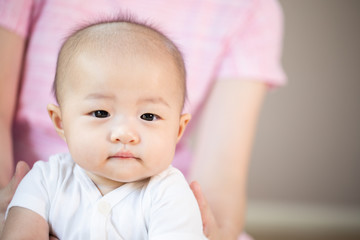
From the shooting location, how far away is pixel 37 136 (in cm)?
65

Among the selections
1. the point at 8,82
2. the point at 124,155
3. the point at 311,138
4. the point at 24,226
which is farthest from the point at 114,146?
the point at 311,138

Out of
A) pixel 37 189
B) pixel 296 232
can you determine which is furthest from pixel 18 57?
pixel 296 232

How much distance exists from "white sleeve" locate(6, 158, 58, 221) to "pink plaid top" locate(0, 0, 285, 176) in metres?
0.18

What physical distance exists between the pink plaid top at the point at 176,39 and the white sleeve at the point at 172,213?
0.79 feet

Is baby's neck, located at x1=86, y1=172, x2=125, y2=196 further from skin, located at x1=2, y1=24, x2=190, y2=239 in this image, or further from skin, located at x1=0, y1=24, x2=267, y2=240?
skin, located at x1=0, y1=24, x2=267, y2=240

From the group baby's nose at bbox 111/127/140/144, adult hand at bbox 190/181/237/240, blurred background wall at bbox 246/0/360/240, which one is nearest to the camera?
baby's nose at bbox 111/127/140/144

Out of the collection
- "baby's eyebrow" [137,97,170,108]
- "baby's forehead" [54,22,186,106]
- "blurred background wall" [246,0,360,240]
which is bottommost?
"blurred background wall" [246,0,360,240]

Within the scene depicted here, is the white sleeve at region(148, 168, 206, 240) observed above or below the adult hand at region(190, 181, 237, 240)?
above

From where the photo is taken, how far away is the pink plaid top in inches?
24.6

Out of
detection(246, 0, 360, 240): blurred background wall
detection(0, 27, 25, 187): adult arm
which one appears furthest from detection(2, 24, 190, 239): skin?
detection(246, 0, 360, 240): blurred background wall

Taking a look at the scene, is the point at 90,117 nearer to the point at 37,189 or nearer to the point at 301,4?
the point at 37,189

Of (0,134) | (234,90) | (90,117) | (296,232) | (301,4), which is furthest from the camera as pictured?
(296,232)

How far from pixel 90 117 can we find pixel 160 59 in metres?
0.09

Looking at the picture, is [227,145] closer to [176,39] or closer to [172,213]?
[176,39]
